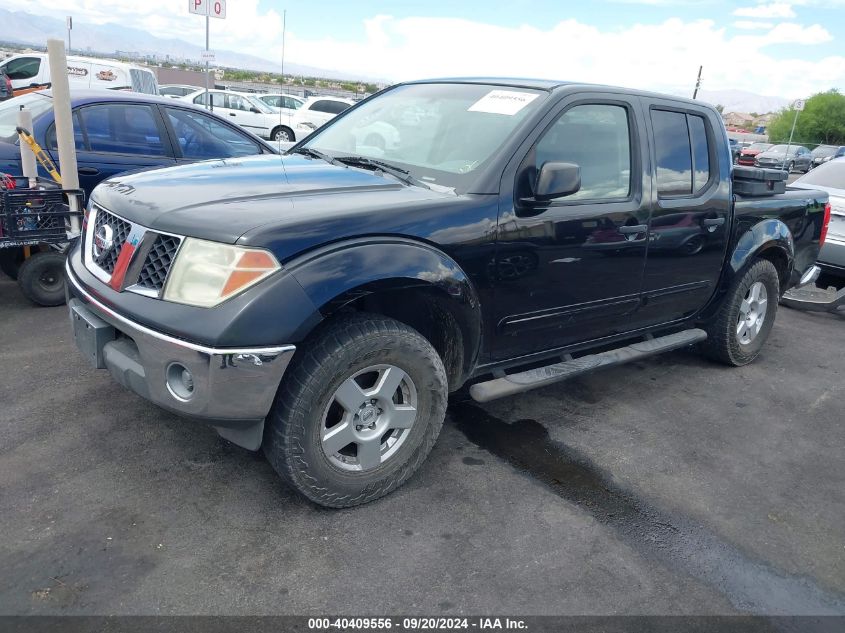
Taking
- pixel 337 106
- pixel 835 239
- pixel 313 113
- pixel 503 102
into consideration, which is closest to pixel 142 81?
pixel 313 113

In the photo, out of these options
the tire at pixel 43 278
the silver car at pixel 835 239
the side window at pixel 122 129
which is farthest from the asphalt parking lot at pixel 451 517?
the silver car at pixel 835 239

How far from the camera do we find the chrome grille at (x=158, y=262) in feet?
8.58

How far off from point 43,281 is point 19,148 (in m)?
1.40

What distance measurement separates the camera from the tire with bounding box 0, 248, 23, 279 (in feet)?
18.0

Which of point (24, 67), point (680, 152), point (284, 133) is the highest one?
point (680, 152)

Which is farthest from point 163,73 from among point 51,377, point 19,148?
point 51,377

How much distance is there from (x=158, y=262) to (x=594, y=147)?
2329mm

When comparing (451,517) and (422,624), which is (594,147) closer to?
(451,517)

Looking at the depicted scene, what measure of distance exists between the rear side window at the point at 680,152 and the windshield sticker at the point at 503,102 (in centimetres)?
97

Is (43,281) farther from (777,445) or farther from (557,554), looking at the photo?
(777,445)

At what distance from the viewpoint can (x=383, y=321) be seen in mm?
2863

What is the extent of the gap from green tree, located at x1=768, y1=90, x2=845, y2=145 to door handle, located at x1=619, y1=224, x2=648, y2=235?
59929 mm

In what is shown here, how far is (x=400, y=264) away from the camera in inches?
110

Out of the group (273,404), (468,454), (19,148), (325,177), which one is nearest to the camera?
(273,404)
